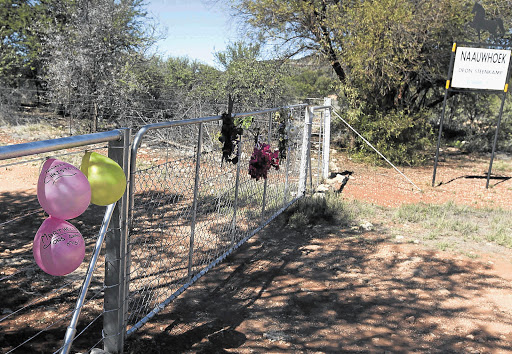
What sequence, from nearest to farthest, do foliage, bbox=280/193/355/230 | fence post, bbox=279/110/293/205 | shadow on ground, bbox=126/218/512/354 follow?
shadow on ground, bbox=126/218/512/354 < fence post, bbox=279/110/293/205 < foliage, bbox=280/193/355/230

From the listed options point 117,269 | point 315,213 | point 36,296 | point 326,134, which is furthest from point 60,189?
point 326,134

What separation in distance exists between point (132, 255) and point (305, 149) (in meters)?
3.30

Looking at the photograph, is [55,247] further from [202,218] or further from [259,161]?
[202,218]

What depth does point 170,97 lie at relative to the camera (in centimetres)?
1337

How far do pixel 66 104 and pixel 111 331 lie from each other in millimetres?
11827

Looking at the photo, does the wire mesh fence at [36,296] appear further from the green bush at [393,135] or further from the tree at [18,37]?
the tree at [18,37]

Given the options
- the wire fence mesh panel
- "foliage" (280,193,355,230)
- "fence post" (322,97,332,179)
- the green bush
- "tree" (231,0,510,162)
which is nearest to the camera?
the wire fence mesh panel

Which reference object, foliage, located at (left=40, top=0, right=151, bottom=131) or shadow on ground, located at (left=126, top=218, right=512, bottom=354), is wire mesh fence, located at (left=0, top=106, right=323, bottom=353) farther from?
foliage, located at (left=40, top=0, right=151, bottom=131)

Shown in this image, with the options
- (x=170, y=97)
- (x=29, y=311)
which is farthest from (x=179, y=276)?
(x=170, y=97)

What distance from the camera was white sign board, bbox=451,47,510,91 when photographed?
31.3 feet

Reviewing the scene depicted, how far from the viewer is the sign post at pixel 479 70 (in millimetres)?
9531

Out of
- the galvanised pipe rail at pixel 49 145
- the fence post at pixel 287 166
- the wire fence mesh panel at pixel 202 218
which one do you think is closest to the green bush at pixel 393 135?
the wire fence mesh panel at pixel 202 218

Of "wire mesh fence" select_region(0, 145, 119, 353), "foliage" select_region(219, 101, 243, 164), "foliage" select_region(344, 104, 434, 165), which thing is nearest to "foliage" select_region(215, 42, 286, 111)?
"foliage" select_region(344, 104, 434, 165)

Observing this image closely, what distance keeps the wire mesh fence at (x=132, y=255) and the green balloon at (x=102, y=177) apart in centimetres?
9
